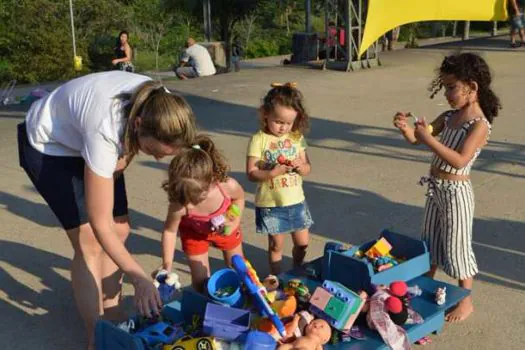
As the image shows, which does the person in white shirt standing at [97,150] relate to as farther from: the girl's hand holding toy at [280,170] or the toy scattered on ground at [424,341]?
the toy scattered on ground at [424,341]

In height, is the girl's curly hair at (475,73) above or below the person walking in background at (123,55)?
above

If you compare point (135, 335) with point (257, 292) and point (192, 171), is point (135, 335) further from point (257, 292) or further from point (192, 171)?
point (192, 171)

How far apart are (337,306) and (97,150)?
4.04ft

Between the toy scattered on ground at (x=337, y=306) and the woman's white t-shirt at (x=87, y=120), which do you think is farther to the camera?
the toy scattered on ground at (x=337, y=306)

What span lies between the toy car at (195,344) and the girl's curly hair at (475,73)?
180 centimetres

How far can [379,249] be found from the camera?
11.4 feet

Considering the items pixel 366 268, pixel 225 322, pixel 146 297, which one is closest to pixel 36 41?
pixel 366 268

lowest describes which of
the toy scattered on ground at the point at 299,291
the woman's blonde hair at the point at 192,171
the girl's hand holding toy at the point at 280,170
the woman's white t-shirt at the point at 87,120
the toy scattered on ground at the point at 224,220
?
the toy scattered on ground at the point at 299,291

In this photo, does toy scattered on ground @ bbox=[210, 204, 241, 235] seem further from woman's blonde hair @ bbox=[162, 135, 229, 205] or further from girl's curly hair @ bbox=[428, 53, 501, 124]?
girl's curly hair @ bbox=[428, 53, 501, 124]

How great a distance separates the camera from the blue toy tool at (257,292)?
9.10 ft

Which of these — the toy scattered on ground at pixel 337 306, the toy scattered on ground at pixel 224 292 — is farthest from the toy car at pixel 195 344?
the toy scattered on ground at pixel 337 306

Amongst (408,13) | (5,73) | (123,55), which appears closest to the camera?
(408,13)

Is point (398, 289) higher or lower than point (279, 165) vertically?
lower

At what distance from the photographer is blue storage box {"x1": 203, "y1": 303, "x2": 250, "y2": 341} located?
2672mm
